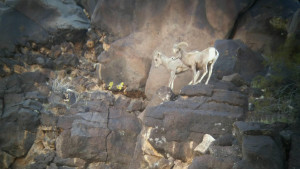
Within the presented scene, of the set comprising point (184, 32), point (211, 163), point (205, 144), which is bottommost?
point (211, 163)

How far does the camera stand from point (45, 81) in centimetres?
1187

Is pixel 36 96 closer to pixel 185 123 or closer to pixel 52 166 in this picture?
pixel 52 166

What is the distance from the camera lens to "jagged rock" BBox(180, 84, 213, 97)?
7.31 meters

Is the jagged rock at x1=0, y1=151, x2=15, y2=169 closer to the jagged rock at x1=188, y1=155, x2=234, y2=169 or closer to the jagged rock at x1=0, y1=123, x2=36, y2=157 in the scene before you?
the jagged rock at x1=0, y1=123, x2=36, y2=157

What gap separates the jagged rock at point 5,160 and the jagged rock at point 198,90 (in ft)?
22.9

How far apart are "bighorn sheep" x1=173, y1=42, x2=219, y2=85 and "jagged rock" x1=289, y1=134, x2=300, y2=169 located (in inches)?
128

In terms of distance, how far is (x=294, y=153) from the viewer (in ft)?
15.7

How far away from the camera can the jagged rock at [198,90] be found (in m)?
7.31

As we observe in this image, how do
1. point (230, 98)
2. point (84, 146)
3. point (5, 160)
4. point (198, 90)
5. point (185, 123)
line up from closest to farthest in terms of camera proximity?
point (185, 123)
point (230, 98)
point (198, 90)
point (84, 146)
point (5, 160)

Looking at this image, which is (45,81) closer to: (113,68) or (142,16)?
(113,68)

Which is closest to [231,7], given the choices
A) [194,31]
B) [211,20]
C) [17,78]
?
[211,20]

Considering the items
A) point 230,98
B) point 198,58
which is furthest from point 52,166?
point 230,98

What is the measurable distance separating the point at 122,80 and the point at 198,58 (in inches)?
172

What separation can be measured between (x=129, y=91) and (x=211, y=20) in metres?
4.47
